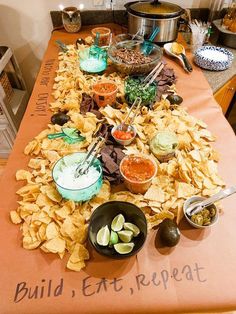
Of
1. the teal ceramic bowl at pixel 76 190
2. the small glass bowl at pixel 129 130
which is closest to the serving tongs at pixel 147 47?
the small glass bowl at pixel 129 130

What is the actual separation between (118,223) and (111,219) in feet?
0.11

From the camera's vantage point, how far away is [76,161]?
794 mm

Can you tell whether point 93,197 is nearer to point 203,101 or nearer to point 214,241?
point 214,241

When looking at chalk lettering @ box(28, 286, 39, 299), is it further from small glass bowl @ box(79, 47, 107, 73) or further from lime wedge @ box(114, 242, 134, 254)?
small glass bowl @ box(79, 47, 107, 73)

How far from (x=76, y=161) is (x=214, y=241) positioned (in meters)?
0.48

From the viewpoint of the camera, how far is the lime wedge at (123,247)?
622mm

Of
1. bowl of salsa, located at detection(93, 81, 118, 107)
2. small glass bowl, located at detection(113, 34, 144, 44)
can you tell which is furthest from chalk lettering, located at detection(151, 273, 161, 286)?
small glass bowl, located at detection(113, 34, 144, 44)

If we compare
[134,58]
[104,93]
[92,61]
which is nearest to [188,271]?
[104,93]

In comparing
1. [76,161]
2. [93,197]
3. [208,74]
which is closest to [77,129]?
[76,161]

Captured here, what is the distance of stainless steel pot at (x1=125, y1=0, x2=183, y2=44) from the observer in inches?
52.6

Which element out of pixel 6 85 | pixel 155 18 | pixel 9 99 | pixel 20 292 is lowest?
pixel 9 99

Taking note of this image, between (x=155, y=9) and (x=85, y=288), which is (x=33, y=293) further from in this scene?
(x=155, y=9)

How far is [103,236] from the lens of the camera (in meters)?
0.65

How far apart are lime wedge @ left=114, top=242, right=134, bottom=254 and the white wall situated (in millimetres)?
1633
